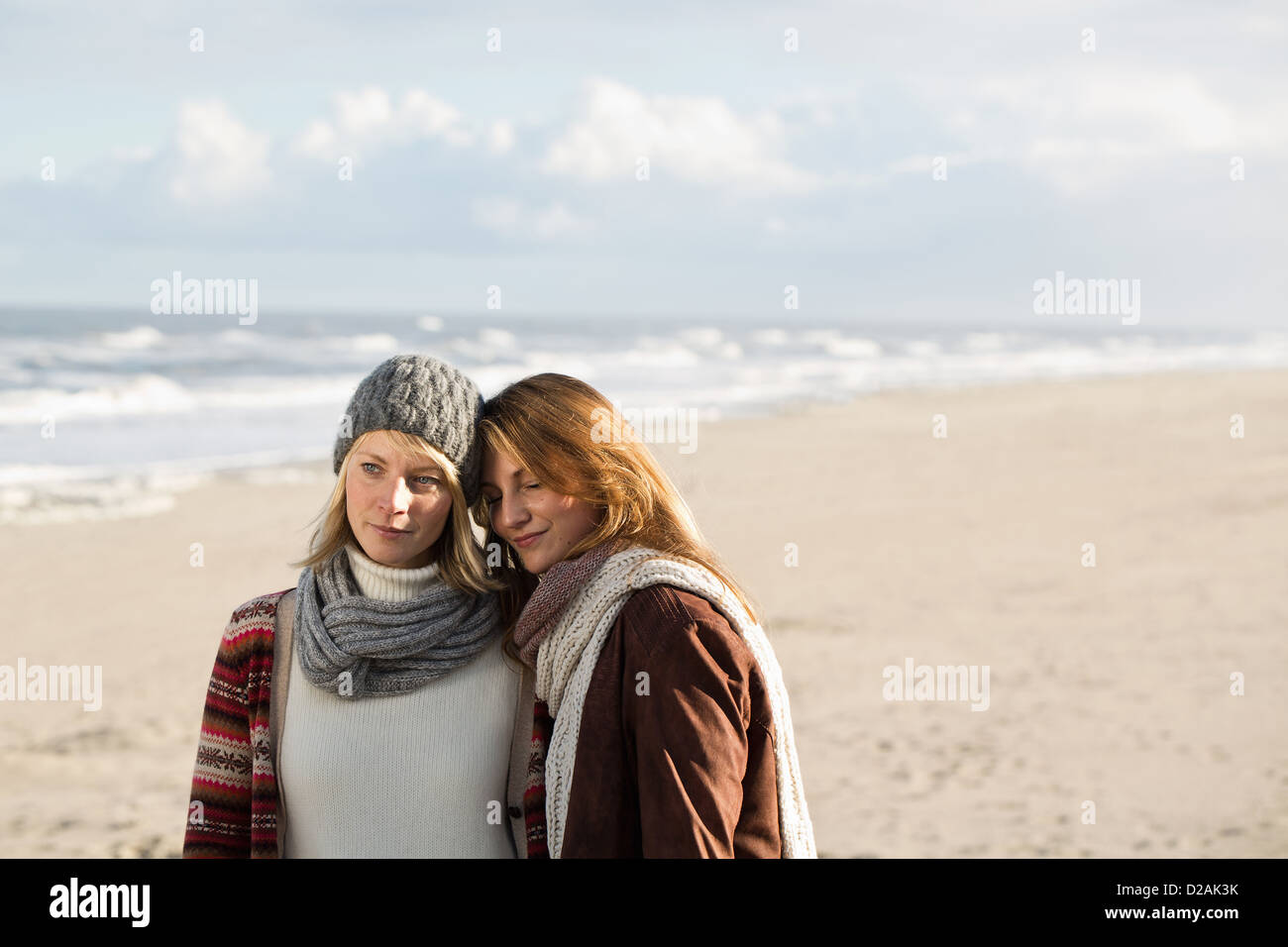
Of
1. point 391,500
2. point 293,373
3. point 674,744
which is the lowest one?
point 674,744

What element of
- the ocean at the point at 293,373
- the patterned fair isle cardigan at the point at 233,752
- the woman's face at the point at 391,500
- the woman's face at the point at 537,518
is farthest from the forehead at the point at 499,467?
the ocean at the point at 293,373

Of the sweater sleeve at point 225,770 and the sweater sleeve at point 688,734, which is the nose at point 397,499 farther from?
the sweater sleeve at point 688,734

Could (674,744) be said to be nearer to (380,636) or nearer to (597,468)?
(597,468)

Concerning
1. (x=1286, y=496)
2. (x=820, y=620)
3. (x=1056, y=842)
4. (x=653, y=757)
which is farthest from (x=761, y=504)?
(x=653, y=757)

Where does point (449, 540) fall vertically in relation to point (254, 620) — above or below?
above

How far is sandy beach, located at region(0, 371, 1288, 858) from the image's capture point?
597cm

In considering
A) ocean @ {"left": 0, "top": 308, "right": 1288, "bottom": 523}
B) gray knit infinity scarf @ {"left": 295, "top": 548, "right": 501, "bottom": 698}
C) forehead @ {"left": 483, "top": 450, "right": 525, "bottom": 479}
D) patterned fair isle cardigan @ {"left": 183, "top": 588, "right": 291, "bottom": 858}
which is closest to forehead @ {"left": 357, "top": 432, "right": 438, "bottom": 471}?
forehead @ {"left": 483, "top": 450, "right": 525, "bottom": 479}

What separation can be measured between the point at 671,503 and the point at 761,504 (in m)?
11.3

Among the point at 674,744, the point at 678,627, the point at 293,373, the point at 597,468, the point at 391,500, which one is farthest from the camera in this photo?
the point at 293,373

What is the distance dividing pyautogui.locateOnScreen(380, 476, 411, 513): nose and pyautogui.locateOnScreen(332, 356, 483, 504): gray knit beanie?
0.42 ft

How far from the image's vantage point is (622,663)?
2.50 m

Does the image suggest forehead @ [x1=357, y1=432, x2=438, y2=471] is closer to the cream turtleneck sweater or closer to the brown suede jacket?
the cream turtleneck sweater

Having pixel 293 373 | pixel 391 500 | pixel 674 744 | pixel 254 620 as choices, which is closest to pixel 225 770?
pixel 254 620

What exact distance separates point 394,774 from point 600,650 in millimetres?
642
